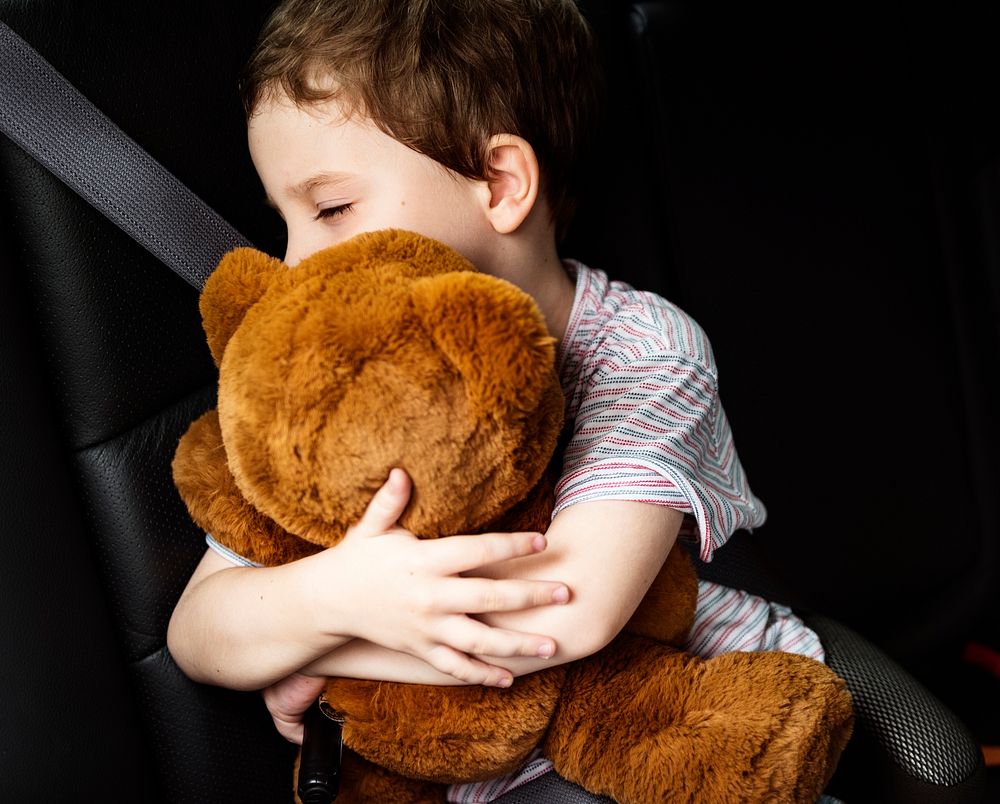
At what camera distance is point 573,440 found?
81 centimetres

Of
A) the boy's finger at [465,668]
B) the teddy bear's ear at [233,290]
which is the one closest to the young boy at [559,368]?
the boy's finger at [465,668]

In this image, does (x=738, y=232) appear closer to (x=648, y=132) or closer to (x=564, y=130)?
(x=648, y=132)

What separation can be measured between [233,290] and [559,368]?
1.10ft

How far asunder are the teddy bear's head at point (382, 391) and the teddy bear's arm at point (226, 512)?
0.10 meters

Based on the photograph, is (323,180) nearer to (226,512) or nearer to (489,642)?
(226,512)

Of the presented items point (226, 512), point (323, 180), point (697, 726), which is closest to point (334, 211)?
point (323, 180)

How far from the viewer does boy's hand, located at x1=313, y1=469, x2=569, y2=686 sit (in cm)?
64

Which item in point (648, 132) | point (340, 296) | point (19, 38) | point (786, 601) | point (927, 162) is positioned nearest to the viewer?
point (340, 296)

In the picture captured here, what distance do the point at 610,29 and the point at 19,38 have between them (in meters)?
0.66

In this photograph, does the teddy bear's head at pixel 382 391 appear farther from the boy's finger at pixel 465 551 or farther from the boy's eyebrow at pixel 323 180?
the boy's eyebrow at pixel 323 180

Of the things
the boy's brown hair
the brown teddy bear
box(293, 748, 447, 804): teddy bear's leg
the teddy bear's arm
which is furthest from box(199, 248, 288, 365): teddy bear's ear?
box(293, 748, 447, 804): teddy bear's leg

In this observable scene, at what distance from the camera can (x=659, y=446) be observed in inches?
30.5

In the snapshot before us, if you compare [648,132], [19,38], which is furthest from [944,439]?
[19,38]

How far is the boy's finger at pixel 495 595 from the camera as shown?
656 mm
